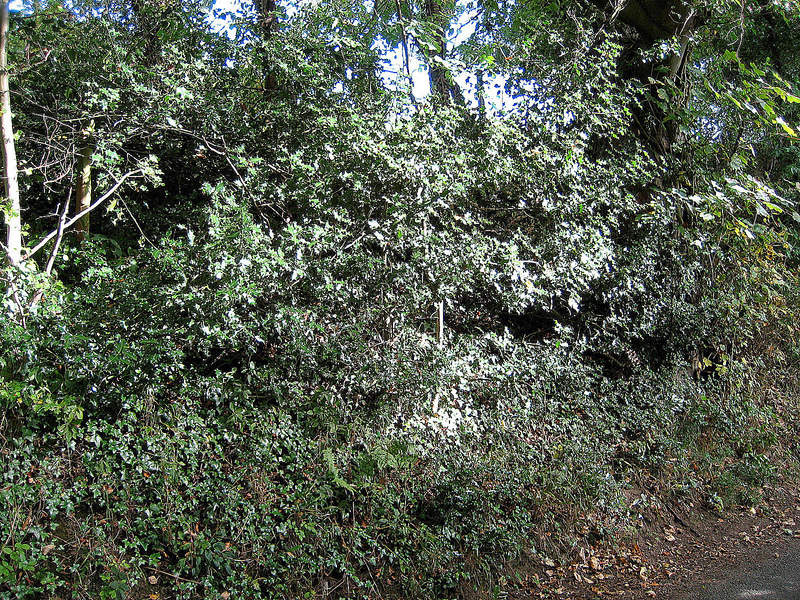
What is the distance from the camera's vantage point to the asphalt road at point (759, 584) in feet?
16.9

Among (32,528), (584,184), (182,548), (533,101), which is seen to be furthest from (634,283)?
(32,528)

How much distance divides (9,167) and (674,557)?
299 inches

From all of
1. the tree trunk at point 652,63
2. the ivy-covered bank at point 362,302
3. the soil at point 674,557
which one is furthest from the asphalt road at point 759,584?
the tree trunk at point 652,63

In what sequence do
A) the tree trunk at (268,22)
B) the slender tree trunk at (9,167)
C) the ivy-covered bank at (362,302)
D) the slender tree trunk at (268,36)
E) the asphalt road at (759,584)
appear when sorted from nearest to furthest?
the ivy-covered bank at (362,302), the asphalt road at (759,584), the slender tree trunk at (9,167), the slender tree trunk at (268,36), the tree trunk at (268,22)

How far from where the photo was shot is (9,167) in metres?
5.51

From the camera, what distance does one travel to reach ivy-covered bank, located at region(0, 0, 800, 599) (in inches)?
181

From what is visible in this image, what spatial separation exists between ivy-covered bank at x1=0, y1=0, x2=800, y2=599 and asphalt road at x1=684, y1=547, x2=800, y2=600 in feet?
3.51

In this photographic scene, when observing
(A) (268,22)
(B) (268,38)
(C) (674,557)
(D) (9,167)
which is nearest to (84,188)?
(D) (9,167)

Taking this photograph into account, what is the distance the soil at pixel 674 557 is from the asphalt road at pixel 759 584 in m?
0.03

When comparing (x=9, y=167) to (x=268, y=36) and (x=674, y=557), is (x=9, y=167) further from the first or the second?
(x=674, y=557)

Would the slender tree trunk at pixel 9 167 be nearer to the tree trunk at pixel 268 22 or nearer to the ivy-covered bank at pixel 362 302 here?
the ivy-covered bank at pixel 362 302

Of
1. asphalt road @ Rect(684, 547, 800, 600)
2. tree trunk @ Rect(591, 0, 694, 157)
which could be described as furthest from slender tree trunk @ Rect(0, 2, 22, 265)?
tree trunk @ Rect(591, 0, 694, 157)

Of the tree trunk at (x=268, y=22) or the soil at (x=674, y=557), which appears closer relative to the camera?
the soil at (x=674, y=557)

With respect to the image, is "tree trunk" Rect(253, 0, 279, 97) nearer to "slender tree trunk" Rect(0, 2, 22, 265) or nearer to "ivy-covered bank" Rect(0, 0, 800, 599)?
"ivy-covered bank" Rect(0, 0, 800, 599)
